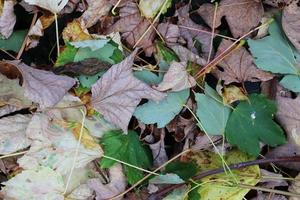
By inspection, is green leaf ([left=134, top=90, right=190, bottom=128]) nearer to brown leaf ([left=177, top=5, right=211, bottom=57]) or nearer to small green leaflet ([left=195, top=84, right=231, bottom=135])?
small green leaflet ([left=195, top=84, right=231, bottom=135])

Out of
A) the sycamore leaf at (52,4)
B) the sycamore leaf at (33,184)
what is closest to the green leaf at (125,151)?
the sycamore leaf at (33,184)

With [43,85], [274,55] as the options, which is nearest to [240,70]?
[274,55]

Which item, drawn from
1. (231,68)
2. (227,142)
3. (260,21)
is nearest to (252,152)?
(227,142)

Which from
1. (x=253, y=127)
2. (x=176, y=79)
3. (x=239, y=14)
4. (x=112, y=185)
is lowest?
(x=112, y=185)

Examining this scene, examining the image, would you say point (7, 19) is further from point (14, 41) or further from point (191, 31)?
point (191, 31)

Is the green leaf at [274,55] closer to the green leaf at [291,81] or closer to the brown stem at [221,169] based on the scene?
the green leaf at [291,81]

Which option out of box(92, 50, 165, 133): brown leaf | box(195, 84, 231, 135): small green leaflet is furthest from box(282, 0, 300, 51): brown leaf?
box(92, 50, 165, 133): brown leaf

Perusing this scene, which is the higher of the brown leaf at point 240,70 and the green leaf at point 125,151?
the brown leaf at point 240,70
